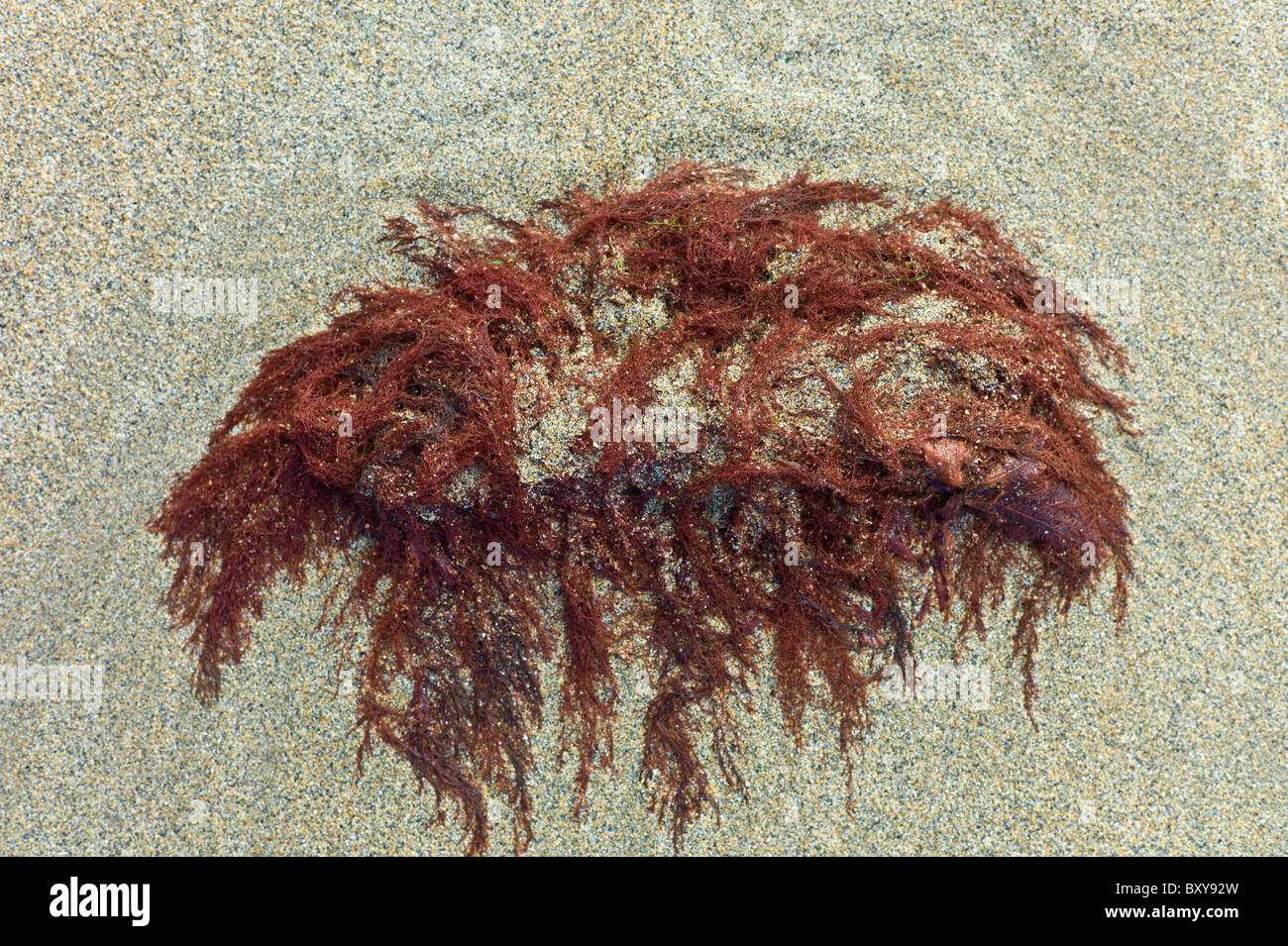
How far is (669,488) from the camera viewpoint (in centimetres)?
244

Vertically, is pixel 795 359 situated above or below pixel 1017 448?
above

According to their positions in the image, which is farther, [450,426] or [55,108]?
[55,108]

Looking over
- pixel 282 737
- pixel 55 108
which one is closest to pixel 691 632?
pixel 282 737

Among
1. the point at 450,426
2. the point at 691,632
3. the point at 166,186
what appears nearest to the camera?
the point at 450,426

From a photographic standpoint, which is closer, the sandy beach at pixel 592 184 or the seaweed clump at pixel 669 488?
the seaweed clump at pixel 669 488

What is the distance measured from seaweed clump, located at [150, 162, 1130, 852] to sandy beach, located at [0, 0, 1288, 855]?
120mm

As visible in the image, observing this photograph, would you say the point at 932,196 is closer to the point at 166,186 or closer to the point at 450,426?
the point at 450,426

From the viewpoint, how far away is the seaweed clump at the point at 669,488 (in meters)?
2.40

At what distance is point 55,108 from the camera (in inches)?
107

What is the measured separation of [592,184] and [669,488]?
124 centimetres

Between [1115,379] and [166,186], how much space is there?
3.75 metres

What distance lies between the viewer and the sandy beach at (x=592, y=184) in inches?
101

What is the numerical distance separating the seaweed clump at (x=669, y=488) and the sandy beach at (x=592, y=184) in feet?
0.39

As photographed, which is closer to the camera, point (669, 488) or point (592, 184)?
point (669, 488)
